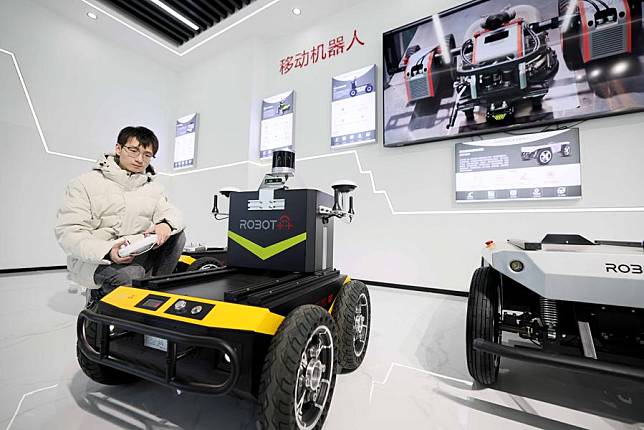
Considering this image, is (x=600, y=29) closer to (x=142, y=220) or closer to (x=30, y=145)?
(x=142, y=220)

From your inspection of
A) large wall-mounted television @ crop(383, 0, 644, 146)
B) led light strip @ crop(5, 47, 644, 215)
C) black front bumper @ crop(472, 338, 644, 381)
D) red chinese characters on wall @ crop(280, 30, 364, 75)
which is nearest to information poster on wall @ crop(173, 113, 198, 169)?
led light strip @ crop(5, 47, 644, 215)

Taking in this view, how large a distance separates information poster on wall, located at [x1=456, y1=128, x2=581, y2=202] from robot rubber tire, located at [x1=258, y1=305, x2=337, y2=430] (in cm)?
210

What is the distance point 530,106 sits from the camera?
210 centimetres

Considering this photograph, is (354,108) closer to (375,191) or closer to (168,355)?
(375,191)

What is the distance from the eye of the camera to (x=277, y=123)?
139 inches

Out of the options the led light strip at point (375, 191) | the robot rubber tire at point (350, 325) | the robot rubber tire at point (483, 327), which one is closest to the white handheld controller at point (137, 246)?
the robot rubber tire at point (350, 325)

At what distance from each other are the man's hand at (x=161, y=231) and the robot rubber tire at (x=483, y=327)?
4.16 ft

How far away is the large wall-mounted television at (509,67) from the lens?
1.90m

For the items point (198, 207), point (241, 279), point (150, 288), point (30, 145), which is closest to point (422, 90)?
point (241, 279)

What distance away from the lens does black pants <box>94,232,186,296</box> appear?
1132 millimetres

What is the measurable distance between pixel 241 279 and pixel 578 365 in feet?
3.37

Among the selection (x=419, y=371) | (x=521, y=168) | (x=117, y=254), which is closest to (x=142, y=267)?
(x=117, y=254)

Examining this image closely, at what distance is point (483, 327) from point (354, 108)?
258 cm

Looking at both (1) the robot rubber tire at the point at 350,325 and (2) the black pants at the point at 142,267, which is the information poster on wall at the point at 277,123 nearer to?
(2) the black pants at the point at 142,267
